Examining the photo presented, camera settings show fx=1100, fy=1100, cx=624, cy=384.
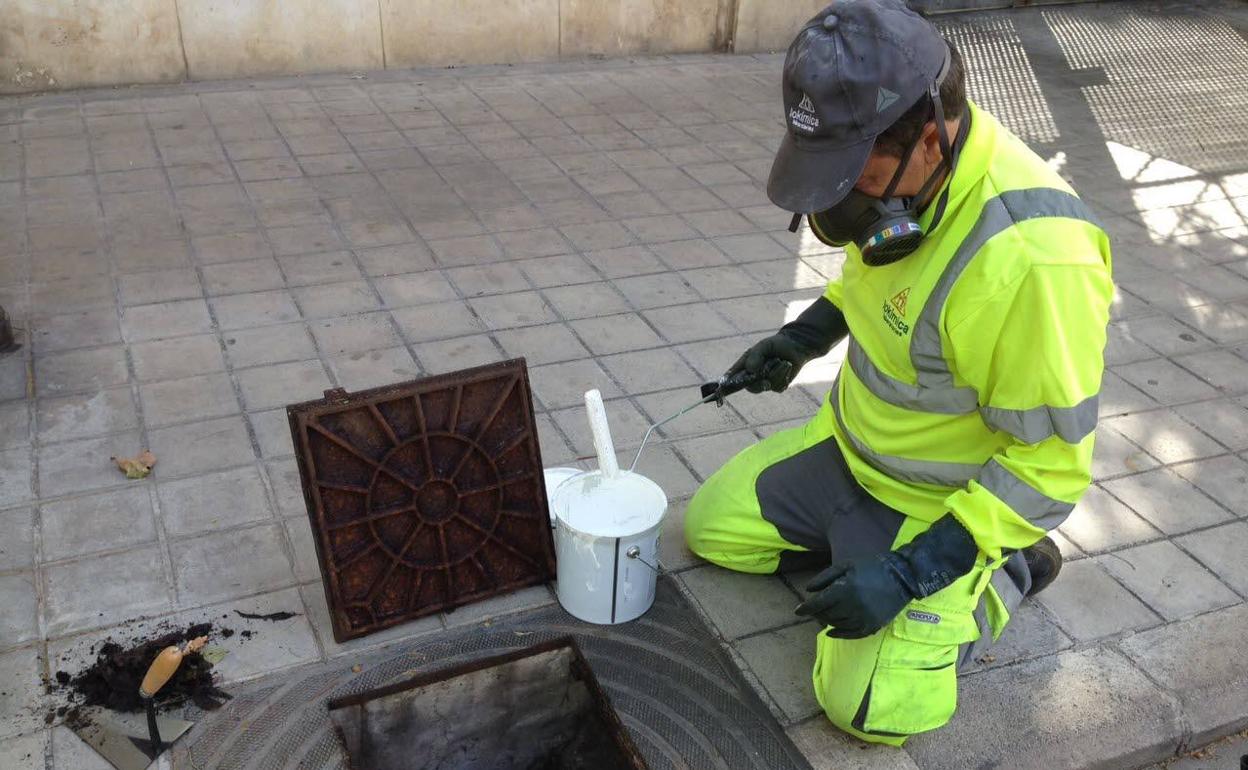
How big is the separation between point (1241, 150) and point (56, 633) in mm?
7706

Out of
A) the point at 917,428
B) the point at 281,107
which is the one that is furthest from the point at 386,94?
the point at 917,428

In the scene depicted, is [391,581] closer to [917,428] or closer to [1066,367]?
[917,428]

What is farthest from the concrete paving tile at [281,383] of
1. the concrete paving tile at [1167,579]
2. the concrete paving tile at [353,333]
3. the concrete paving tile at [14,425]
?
the concrete paving tile at [1167,579]

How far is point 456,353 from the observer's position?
4527 millimetres

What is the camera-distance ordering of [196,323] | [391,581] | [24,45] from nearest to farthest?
[391,581], [196,323], [24,45]

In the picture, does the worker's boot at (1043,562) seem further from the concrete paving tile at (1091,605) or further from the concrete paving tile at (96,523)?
the concrete paving tile at (96,523)

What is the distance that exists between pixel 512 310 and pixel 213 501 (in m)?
1.71

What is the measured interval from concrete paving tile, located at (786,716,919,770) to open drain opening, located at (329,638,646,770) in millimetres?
486

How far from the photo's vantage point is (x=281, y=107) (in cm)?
723

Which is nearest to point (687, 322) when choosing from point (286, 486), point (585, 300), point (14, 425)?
point (585, 300)

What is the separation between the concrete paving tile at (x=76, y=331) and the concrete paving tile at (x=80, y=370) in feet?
0.23

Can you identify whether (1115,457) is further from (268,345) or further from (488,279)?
(268,345)

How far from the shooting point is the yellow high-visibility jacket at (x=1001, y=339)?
8.05ft

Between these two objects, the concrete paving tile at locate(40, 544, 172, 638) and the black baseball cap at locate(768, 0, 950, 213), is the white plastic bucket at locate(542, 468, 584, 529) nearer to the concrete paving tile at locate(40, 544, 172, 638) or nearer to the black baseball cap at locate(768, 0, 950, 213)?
the concrete paving tile at locate(40, 544, 172, 638)
